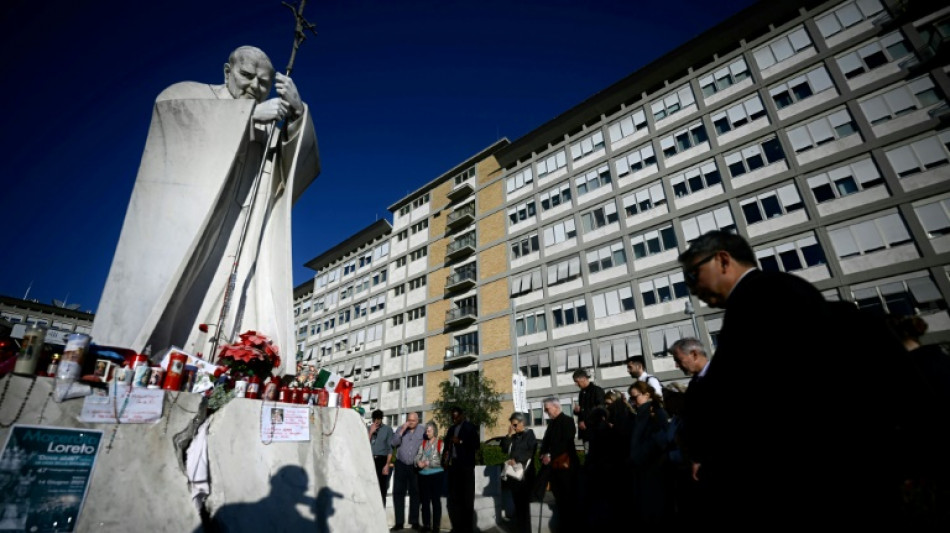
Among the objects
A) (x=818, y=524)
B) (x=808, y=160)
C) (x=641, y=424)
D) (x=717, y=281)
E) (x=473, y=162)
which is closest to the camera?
(x=818, y=524)

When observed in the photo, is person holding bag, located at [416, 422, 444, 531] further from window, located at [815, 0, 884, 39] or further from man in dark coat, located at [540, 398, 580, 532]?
window, located at [815, 0, 884, 39]

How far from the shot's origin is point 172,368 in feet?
8.75

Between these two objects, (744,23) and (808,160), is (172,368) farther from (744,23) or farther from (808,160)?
(744,23)

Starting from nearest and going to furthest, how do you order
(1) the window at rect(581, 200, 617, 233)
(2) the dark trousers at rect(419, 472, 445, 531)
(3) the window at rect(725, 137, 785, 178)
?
1. (2) the dark trousers at rect(419, 472, 445, 531)
2. (3) the window at rect(725, 137, 785, 178)
3. (1) the window at rect(581, 200, 617, 233)

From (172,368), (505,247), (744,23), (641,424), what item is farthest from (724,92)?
(172,368)

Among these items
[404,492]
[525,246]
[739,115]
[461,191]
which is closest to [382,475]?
[404,492]

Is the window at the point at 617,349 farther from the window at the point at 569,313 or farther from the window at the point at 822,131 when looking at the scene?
the window at the point at 822,131

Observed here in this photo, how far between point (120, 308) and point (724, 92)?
28.1 m

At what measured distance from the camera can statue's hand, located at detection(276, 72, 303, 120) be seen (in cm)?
500

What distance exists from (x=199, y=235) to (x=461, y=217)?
98.9ft

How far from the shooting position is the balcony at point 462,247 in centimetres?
3257

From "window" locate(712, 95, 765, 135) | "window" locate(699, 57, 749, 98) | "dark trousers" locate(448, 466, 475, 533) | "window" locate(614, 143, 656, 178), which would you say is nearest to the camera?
"dark trousers" locate(448, 466, 475, 533)

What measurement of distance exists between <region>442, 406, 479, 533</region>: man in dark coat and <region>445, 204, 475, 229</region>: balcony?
28.6 meters

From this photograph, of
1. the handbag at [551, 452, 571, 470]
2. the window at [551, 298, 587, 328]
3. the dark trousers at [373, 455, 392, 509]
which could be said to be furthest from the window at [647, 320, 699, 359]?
the handbag at [551, 452, 571, 470]
